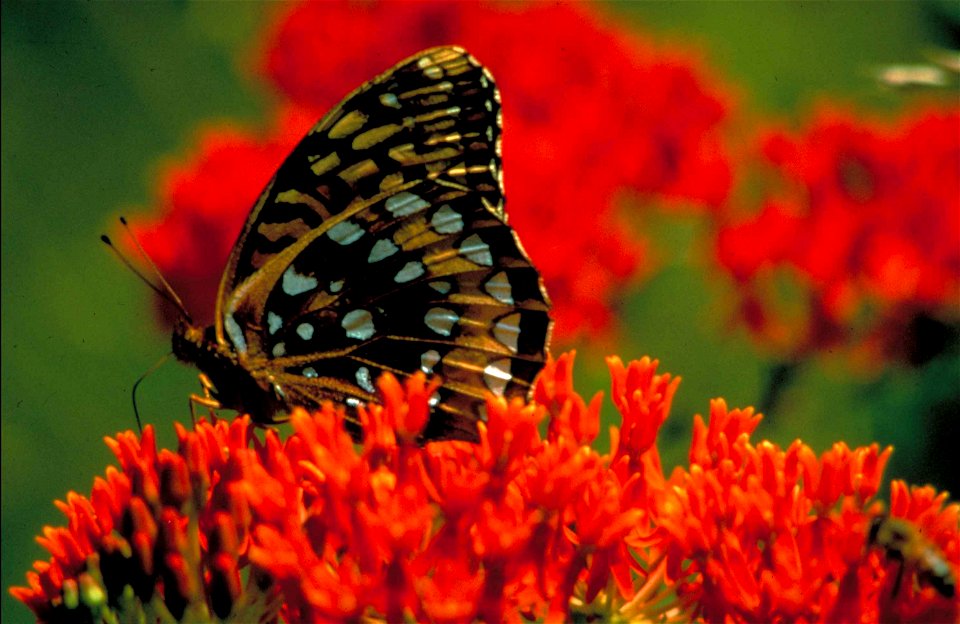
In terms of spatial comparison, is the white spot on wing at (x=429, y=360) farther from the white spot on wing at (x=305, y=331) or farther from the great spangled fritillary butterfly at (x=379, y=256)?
→ the white spot on wing at (x=305, y=331)

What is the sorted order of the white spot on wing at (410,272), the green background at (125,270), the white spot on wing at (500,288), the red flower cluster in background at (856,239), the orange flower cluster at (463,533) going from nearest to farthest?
the orange flower cluster at (463,533)
the white spot on wing at (500,288)
the white spot on wing at (410,272)
the red flower cluster in background at (856,239)
the green background at (125,270)

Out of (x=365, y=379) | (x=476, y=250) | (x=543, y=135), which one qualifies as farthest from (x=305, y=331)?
(x=543, y=135)

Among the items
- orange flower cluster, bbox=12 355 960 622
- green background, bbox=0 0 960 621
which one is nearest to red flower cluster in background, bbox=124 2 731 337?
green background, bbox=0 0 960 621

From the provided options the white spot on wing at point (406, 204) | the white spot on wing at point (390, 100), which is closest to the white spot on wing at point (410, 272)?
the white spot on wing at point (406, 204)

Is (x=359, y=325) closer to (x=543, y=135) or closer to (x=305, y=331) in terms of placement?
(x=305, y=331)

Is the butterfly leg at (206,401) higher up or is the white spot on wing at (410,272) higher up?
the white spot on wing at (410,272)

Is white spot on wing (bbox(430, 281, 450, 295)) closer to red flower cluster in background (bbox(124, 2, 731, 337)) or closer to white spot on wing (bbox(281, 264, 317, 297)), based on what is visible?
white spot on wing (bbox(281, 264, 317, 297))

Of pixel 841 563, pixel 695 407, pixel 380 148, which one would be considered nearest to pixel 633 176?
pixel 695 407
